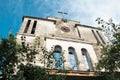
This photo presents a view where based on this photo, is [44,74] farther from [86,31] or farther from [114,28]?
[86,31]

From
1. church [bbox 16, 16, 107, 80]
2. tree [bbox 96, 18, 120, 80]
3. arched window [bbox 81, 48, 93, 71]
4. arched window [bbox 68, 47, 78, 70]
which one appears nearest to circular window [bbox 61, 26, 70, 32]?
church [bbox 16, 16, 107, 80]

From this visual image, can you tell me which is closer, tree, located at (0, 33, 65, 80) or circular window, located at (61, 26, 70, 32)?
tree, located at (0, 33, 65, 80)

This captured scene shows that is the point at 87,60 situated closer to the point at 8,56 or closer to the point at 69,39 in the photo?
the point at 69,39

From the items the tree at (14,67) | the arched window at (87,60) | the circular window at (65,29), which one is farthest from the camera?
the circular window at (65,29)

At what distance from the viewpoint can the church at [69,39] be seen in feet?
54.6

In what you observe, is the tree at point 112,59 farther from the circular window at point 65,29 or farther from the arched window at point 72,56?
the circular window at point 65,29

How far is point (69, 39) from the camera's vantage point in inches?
750

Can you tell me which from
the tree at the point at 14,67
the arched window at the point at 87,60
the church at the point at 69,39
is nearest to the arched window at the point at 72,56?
the church at the point at 69,39

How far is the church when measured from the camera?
1666cm

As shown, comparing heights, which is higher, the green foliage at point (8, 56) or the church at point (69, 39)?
the church at point (69, 39)

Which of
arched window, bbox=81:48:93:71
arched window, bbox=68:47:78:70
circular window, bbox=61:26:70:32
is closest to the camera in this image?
arched window, bbox=81:48:93:71

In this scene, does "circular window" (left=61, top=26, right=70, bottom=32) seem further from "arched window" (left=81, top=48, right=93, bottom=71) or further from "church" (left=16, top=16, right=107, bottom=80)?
"arched window" (left=81, top=48, right=93, bottom=71)

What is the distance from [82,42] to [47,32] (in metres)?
3.72

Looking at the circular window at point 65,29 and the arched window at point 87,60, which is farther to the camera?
the circular window at point 65,29
